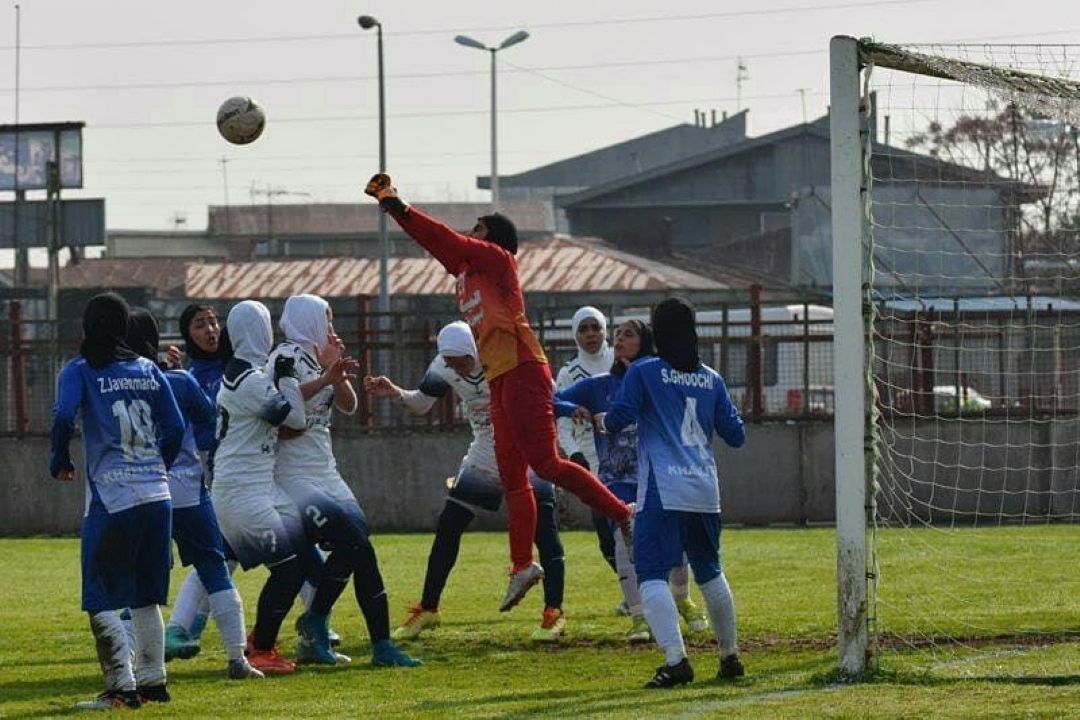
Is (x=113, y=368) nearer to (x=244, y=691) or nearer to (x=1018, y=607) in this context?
(x=244, y=691)

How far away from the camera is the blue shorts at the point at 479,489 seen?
13.0 m

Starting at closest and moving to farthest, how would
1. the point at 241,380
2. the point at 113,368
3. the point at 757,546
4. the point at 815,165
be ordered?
the point at 113,368
the point at 241,380
the point at 757,546
the point at 815,165

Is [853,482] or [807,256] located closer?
[853,482]

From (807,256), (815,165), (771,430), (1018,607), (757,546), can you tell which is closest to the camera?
(1018,607)

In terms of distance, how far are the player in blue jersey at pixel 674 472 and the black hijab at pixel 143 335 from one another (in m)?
2.39

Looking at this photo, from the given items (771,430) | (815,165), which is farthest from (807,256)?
(771,430)

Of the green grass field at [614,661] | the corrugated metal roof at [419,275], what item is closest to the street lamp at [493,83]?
the corrugated metal roof at [419,275]

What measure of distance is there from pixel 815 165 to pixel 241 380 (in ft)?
189

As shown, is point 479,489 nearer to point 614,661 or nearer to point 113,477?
point 614,661

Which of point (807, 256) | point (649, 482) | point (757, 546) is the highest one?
point (807, 256)

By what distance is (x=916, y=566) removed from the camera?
17.2 meters

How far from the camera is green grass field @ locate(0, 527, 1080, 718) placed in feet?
30.7

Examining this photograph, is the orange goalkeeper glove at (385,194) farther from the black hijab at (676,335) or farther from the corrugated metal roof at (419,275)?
the corrugated metal roof at (419,275)

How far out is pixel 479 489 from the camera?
42.6ft
